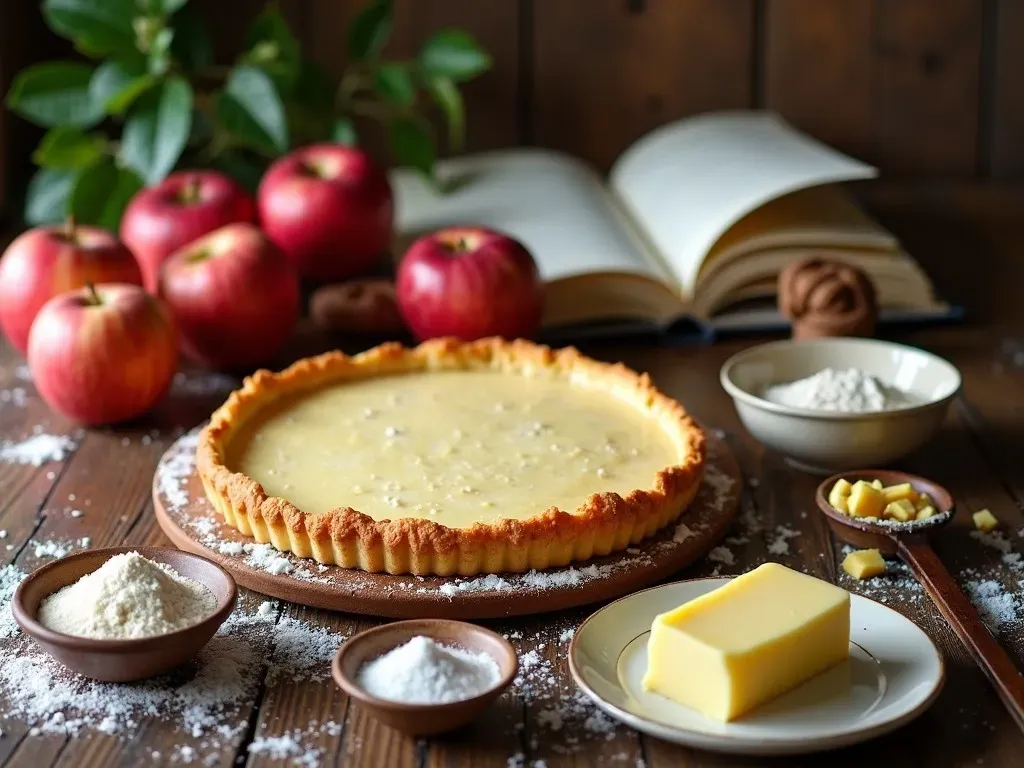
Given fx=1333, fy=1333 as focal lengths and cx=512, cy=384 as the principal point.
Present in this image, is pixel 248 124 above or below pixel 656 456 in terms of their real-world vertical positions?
above

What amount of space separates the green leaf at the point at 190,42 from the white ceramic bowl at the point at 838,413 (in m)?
1.32

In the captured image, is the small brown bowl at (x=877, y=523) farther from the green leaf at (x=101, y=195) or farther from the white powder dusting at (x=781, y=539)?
the green leaf at (x=101, y=195)

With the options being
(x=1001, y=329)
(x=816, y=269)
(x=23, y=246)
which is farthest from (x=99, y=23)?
(x=1001, y=329)

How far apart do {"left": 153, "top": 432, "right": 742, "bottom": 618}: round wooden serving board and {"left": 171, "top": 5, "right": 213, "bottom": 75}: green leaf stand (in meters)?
1.28

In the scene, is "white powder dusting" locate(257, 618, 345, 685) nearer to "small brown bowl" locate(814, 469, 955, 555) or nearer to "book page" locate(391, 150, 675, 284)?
"small brown bowl" locate(814, 469, 955, 555)

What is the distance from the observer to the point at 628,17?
9.49 ft

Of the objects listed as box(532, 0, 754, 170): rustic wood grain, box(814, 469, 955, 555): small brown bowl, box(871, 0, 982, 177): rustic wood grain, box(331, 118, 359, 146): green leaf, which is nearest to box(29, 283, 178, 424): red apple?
box(331, 118, 359, 146): green leaf

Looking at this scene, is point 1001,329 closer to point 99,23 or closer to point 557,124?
point 557,124

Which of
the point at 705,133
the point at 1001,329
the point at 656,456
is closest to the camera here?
the point at 656,456

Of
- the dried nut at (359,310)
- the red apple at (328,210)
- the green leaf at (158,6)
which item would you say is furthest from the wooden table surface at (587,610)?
the green leaf at (158,6)

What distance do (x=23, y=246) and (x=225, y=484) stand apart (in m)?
0.78

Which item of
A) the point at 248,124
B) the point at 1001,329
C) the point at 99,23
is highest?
the point at 99,23

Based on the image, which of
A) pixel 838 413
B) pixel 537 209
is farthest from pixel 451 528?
pixel 537 209

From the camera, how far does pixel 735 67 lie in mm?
2928
